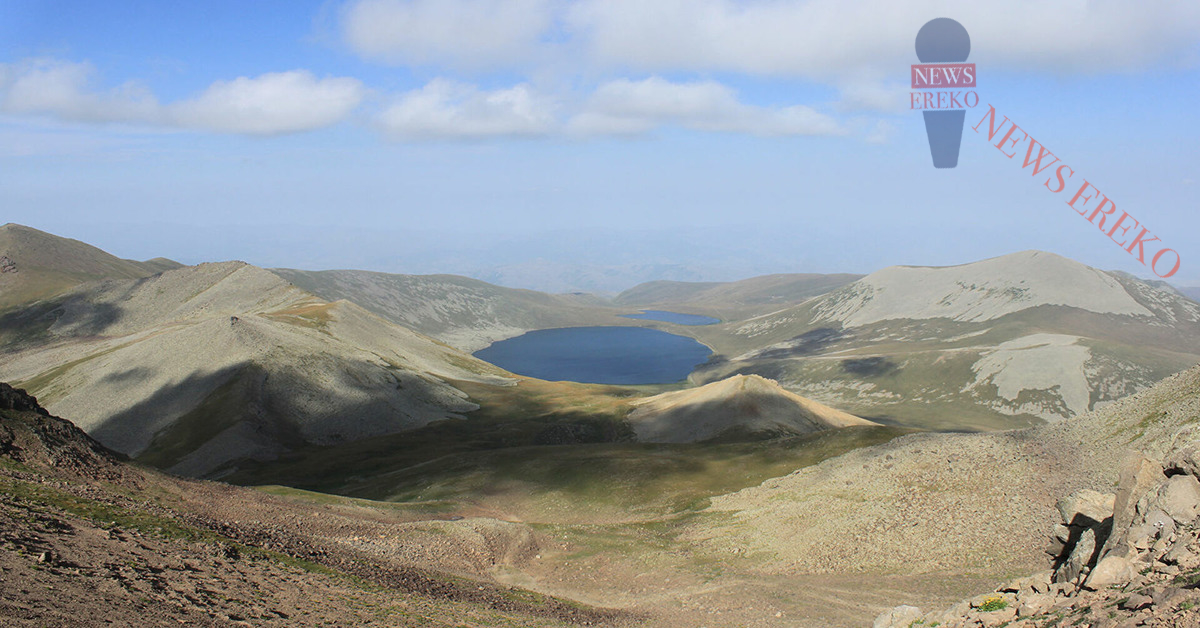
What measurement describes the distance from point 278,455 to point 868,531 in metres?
→ 75.9

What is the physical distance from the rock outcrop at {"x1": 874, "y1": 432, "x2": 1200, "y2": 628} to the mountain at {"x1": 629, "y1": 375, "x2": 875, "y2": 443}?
6555 centimetres

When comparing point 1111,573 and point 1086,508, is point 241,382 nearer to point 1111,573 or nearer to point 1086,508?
point 1086,508

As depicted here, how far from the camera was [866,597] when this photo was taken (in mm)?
27984

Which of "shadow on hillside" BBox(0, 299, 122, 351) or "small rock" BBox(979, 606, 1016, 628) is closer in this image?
"small rock" BBox(979, 606, 1016, 628)

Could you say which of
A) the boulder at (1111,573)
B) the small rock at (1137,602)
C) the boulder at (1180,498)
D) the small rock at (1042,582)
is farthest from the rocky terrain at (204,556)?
the boulder at (1180,498)

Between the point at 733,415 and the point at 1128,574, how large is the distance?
7403 cm

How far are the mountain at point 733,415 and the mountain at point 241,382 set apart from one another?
119ft

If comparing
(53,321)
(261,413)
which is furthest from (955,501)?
(53,321)

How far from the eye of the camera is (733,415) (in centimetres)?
8844

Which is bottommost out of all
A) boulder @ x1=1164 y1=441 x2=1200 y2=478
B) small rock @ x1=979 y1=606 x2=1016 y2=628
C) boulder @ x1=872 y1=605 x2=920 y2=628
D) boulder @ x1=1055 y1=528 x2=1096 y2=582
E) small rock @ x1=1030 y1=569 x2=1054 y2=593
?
boulder @ x1=872 y1=605 x2=920 y2=628

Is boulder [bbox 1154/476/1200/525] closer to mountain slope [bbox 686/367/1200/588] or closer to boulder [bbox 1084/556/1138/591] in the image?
boulder [bbox 1084/556/1138/591]

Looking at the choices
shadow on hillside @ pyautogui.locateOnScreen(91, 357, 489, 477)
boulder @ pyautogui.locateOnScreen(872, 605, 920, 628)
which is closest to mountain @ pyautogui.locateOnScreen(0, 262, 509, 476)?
shadow on hillside @ pyautogui.locateOnScreen(91, 357, 489, 477)

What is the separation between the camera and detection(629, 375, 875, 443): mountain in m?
85.9

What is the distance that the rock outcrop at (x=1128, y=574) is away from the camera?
1337 centimetres
